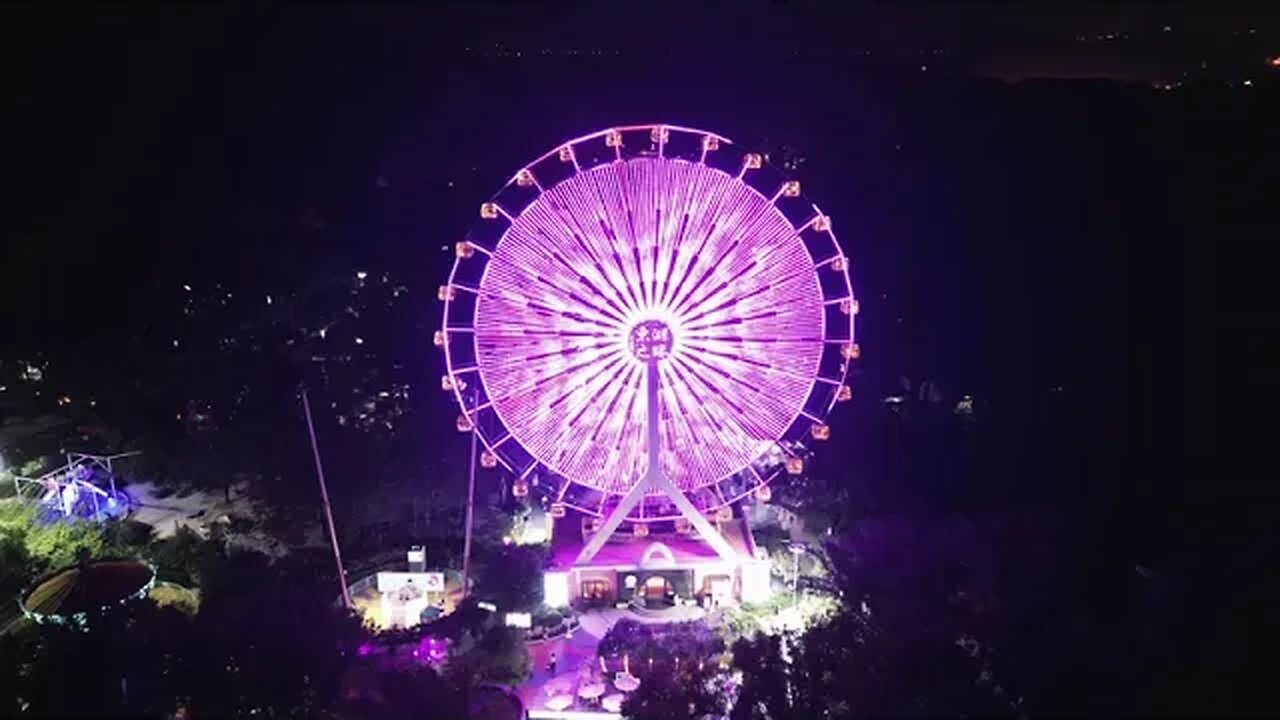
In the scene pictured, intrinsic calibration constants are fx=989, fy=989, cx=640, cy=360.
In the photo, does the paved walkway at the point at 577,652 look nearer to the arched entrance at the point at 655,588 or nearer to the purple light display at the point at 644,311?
the arched entrance at the point at 655,588

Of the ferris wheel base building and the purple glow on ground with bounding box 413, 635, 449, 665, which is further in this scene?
the purple glow on ground with bounding box 413, 635, 449, 665

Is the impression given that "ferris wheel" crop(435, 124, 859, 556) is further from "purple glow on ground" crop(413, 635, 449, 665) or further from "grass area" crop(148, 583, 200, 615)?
"grass area" crop(148, 583, 200, 615)

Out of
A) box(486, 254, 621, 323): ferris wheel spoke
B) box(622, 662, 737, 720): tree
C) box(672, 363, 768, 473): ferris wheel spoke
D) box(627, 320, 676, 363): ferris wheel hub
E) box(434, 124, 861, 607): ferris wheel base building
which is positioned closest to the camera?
box(622, 662, 737, 720): tree

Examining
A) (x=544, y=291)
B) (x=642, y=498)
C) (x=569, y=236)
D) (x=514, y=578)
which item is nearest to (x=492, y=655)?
(x=514, y=578)

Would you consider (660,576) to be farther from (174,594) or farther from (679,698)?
(174,594)

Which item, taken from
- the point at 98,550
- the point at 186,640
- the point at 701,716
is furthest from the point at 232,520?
the point at 701,716

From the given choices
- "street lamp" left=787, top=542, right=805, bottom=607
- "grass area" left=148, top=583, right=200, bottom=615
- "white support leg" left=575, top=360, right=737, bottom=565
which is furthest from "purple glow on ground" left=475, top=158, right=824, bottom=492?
"grass area" left=148, top=583, right=200, bottom=615
